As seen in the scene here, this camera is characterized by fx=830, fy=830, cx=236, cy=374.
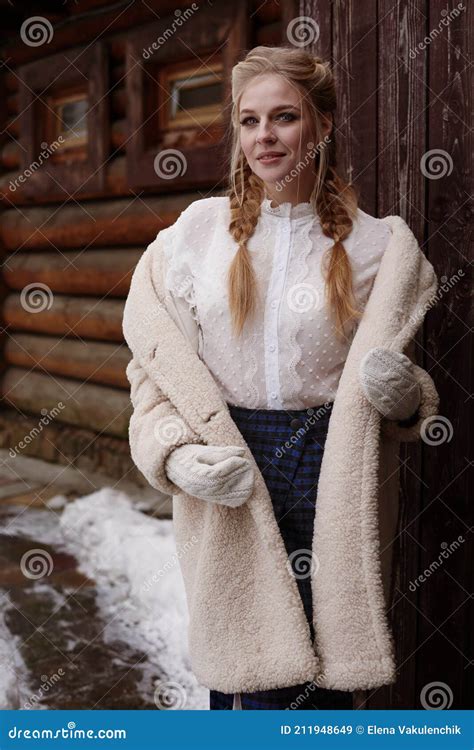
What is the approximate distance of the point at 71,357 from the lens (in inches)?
234

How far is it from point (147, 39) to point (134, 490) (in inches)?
106

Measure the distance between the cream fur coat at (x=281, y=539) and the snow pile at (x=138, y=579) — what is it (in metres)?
1.32

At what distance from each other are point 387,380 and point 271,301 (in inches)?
12.3

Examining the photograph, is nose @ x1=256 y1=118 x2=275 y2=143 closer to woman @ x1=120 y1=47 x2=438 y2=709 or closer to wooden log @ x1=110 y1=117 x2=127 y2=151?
woman @ x1=120 y1=47 x2=438 y2=709

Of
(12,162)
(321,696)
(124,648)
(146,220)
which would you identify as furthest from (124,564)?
(12,162)

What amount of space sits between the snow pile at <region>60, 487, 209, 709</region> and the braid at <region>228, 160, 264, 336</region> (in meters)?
1.76

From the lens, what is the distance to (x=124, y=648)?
343 cm

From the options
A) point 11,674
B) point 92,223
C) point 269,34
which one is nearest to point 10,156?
point 92,223

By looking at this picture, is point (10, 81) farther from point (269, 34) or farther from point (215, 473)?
point (215, 473)

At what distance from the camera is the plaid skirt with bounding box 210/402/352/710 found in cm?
182

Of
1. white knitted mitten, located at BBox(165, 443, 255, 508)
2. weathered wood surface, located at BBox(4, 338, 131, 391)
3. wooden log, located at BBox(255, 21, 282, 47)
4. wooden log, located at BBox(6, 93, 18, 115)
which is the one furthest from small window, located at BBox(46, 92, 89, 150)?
white knitted mitten, located at BBox(165, 443, 255, 508)

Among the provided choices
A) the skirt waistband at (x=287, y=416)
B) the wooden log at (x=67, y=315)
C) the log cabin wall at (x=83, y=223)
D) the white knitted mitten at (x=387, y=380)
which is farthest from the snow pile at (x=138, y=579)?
the white knitted mitten at (x=387, y=380)

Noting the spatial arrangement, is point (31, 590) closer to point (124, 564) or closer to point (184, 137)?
point (124, 564)
